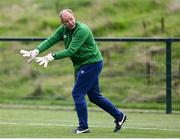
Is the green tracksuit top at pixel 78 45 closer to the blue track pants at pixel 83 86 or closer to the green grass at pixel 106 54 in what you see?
the blue track pants at pixel 83 86

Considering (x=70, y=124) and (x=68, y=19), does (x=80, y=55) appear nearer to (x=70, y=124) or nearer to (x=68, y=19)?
(x=68, y=19)

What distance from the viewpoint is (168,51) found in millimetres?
18062

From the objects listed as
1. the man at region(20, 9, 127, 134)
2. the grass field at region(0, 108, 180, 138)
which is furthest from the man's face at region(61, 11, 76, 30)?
the grass field at region(0, 108, 180, 138)

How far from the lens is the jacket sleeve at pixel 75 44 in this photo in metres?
13.3

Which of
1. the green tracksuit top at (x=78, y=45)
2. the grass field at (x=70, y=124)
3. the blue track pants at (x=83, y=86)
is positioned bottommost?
the grass field at (x=70, y=124)

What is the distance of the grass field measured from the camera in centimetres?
1351

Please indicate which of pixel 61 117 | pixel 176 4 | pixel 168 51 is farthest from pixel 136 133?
pixel 176 4

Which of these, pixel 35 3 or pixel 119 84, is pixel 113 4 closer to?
pixel 35 3

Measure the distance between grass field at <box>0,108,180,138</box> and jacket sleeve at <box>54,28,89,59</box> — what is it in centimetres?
124

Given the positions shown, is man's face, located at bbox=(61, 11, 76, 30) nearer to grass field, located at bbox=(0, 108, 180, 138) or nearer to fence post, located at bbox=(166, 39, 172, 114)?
grass field, located at bbox=(0, 108, 180, 138)

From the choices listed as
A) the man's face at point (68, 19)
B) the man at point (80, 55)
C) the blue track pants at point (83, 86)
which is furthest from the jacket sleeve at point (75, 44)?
the blue track pants at point (83, 86)

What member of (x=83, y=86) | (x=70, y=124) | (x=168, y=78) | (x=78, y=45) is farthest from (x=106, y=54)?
(x=78, y=45)

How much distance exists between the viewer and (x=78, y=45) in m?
13.4

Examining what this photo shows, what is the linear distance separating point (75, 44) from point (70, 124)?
2374 millimetres
